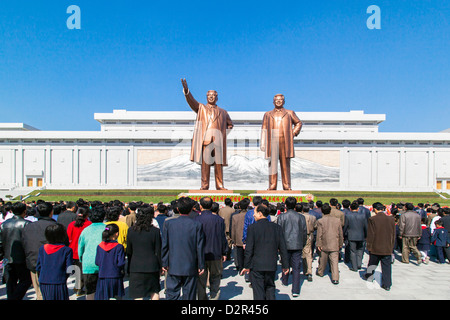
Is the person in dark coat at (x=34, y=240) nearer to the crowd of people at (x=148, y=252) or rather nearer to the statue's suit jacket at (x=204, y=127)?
the crowd of people at (x=148, y=252)

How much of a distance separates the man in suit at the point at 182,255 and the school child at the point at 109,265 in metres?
0.50

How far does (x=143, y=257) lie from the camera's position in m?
3.31

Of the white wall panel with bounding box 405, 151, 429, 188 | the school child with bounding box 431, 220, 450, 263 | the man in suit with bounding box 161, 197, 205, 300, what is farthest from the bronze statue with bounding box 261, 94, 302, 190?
the white wall panel with bounding box 405, 151, 429, 188

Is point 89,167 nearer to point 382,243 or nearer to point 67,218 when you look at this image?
point 67,218

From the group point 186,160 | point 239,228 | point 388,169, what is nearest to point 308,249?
point 239,228

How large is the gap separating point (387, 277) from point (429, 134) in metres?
30.6

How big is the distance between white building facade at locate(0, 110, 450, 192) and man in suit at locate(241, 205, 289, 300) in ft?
79.8

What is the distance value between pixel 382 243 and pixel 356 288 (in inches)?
32.8

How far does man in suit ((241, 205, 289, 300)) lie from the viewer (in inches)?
133

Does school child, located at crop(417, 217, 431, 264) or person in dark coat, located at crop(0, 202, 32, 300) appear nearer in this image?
person in dark coat, located at crop(0, 202, 32, 300)

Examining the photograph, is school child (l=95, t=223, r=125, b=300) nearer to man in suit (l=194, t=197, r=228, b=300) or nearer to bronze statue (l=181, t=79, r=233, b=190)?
man in suit (l=194, t=197, r=228, b=300)

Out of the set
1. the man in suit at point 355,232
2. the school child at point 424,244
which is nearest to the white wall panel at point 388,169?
the school child at point 424,244
